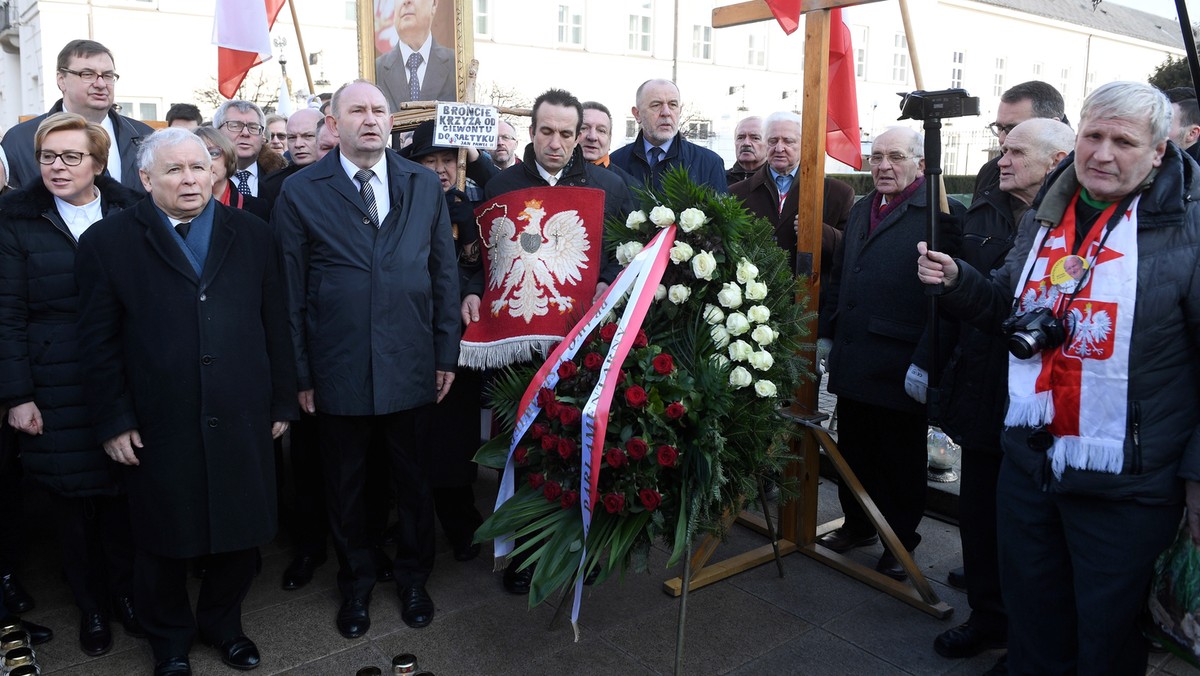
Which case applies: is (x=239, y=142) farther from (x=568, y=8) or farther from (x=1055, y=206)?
(x=568, y=8)

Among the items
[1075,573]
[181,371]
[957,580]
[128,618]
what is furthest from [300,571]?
[1075,573]

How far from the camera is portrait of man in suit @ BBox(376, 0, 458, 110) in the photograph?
4.54m

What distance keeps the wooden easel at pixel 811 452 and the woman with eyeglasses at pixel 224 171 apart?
8.16 ft

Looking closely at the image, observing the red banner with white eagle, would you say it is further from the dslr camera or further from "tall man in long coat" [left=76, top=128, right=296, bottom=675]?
the dslr camera

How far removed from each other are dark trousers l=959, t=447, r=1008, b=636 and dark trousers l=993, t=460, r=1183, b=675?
0.51 m

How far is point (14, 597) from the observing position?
391 centimetres

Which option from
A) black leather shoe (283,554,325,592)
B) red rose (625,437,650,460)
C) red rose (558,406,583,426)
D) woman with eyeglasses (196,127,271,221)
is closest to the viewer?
red rose (625,437,650,460)

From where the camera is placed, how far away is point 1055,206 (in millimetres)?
2811

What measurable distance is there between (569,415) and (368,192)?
4.42ft

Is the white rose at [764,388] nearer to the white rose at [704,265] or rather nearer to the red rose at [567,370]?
the white rose at [704,265]

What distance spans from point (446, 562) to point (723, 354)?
1.96 m

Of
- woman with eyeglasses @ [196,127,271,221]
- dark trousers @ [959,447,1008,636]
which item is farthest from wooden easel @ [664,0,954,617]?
woman with eyeglasses @ [196,127,271,221]

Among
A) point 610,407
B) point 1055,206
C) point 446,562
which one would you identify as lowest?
point 446,562

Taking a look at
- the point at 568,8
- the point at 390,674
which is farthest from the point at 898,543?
the point at 568,8
